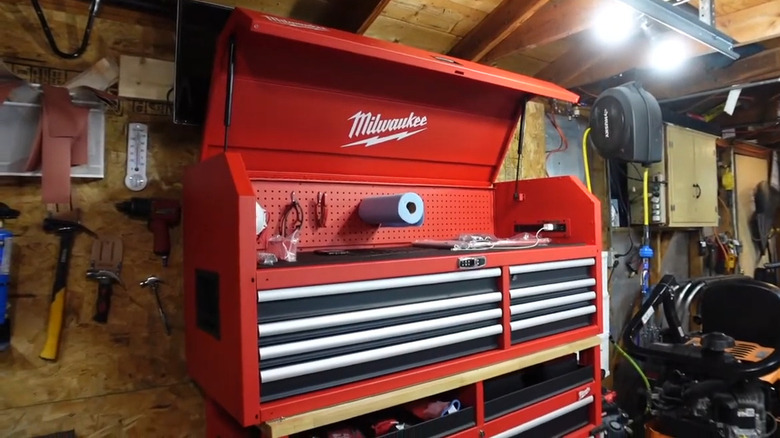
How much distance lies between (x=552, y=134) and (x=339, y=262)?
6.97 ft

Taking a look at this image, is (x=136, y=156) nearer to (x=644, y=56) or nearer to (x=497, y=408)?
(x=497, y=408)

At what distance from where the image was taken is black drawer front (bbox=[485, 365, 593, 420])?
1.51 m

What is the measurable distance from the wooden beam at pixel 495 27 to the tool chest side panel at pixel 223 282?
1.38 metres

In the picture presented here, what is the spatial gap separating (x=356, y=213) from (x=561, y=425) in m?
1.10

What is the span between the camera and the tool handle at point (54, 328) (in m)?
1.44

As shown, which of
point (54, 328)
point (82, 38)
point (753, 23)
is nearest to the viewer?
point (54, 328)

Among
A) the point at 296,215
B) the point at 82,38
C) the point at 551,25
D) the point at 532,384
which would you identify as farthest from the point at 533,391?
the point at 82,38

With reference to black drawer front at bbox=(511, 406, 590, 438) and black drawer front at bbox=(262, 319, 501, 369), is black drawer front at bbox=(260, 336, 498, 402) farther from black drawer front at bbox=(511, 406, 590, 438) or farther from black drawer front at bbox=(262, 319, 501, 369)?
black drawer front at bbox=(511, 406, 590, 438)

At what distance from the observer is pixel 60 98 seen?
54.5 inches

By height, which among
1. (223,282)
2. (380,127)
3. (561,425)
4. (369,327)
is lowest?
(561,425)

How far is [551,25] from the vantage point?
6.58 feet

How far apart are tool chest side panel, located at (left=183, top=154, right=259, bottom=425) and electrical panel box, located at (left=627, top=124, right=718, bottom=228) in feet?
9.90

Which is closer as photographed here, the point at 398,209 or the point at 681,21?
the point at 398,209

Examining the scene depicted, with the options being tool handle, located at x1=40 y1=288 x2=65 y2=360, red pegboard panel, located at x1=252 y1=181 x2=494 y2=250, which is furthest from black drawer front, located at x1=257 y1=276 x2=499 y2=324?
tool handle, located at x1=40 y1=288 x2=65 y2=360
